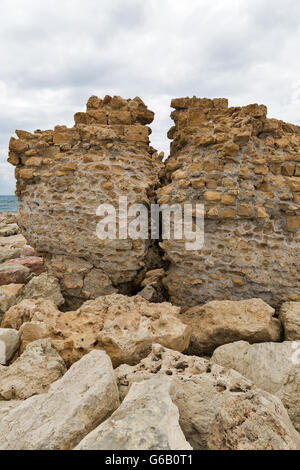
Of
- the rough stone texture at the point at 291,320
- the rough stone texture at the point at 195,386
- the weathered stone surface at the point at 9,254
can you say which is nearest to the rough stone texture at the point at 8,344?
the rough stone texture at the point at 195,386

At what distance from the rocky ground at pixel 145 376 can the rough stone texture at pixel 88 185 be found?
696mm

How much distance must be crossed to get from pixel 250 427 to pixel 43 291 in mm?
3830

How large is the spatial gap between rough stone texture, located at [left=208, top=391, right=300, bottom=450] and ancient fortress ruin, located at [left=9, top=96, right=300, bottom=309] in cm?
231

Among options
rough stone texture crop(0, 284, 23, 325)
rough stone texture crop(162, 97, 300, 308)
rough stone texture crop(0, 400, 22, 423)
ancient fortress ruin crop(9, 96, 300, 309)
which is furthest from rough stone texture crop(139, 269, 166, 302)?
rough stone texture crop(0, 400, 22, 423)

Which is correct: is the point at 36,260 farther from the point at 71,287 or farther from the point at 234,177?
the point at 234,177

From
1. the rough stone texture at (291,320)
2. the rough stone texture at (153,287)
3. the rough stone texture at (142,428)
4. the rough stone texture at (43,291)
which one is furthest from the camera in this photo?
the rough stone texture at (153,287)

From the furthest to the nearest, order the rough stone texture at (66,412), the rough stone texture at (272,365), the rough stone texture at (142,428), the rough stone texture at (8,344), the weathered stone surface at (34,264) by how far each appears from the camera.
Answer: the weathered stone surface at (34,264), the rough stone texture at (8,344), the rough stone texture at (272,365), the rough stone texture at (66,412), the rough stone texture at (142,428)

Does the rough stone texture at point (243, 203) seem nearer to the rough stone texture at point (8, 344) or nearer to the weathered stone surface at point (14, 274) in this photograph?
the rough stone texture at point (8, 344)

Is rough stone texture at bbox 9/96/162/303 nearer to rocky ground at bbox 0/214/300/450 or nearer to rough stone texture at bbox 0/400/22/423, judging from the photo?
rocky ground at bbox 0/214/300/450

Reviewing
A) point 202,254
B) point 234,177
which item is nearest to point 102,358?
point 202,254

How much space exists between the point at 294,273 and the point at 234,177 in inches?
66.6

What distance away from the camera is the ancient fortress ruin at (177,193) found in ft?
13.0

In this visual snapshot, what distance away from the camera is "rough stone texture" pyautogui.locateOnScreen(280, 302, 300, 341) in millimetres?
3332

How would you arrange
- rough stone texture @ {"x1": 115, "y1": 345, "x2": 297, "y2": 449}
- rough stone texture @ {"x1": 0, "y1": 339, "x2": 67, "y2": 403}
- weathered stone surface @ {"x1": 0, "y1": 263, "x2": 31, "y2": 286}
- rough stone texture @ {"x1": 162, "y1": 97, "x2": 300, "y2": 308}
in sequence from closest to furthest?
rough stone texture @ {"x1": 115, "y1": 345, "x2": 297, "y2": 449} → rough stone texture @ {"x1": 0, "y1": 339, "x2": 67, "y2": 403} → rough stone texture @ {"x1": 162, "y1": 97, "x2": 300, "y2": 308} → weathered stone surface @ {"x1": 0, "y1": 263, "x2": 31, "y2": 286}
